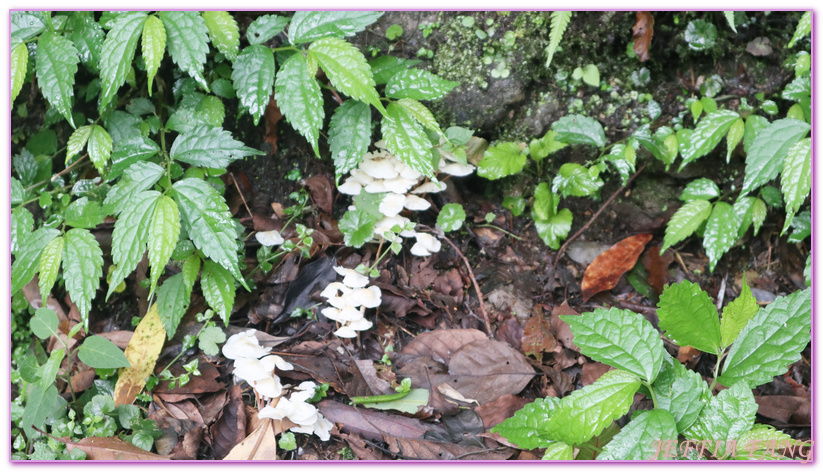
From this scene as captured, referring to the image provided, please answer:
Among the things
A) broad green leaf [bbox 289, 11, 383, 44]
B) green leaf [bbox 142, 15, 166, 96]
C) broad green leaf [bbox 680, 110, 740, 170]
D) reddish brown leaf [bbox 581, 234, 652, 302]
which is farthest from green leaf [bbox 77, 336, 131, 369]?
broad green leaf [bbox 680, 110, 740, 170]

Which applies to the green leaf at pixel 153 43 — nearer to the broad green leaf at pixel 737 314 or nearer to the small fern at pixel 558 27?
the small fern at pixel 558 27

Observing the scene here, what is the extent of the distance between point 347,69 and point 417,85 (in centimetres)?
34

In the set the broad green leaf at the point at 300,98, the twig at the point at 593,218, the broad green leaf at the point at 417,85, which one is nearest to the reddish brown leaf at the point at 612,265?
the twig at the point at 593,218

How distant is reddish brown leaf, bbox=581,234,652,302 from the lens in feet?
8.13

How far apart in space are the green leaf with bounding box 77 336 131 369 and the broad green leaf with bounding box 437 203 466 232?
136 cm

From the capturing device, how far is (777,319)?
66.6 inches

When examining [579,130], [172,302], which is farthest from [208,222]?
[579,130]

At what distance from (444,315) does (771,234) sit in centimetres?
163

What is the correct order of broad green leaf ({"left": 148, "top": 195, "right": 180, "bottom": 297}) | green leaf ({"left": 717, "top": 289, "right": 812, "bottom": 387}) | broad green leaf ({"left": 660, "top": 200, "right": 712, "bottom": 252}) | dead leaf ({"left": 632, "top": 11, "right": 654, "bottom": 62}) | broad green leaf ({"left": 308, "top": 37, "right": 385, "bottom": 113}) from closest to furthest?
green leaf ({"left": 717, "top": 289, "right": 812, "bottom": 387}) < broad green leaf ({"left": 148, "top": 195, "right": 180, "bottom": 297}) < broad green leaf ({"left": 308, "top": 37, "right": 385, "bottom": 113}) < broad green leaf ({"left": 660, "top": 200, "right": 712, "bottom": 252}) < dead leaf ({"left": 632, "top": 11, "right": 654, "bottom": 62})

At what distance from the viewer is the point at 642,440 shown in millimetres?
1539

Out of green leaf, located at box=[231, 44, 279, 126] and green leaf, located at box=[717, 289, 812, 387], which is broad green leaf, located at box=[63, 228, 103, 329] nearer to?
green leaf, located at box=[231, 44, 279, 126]

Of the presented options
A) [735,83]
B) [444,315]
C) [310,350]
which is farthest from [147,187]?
[735,83]

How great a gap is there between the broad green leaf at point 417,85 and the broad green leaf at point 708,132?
1.05 metres

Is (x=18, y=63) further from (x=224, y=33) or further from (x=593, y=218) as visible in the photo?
(x=593, y=218)
